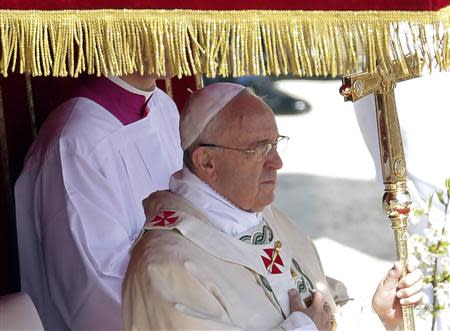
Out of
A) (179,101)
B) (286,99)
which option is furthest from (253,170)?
(286,99)

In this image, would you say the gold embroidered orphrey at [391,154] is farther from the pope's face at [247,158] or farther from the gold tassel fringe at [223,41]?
the pope's face at [247,158]

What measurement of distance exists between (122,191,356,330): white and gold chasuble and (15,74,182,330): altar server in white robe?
1.95ft

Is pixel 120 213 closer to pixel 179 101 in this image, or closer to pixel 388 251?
pixel 179 101

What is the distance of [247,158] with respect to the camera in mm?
3213

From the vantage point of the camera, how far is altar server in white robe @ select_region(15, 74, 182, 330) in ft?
12.6

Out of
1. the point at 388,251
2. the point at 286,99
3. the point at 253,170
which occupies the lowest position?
the point at 388,251

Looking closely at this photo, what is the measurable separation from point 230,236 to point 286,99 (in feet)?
25.9

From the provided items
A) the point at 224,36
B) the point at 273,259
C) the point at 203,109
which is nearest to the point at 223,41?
the point at 224,36

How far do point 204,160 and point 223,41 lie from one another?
0.64m

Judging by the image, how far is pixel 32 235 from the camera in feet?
13.2

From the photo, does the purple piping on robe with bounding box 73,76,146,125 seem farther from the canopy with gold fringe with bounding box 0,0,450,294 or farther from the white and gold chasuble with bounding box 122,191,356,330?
the canopy with gold fringe with bounding box 0,0,450,294

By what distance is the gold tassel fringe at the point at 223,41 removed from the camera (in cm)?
254

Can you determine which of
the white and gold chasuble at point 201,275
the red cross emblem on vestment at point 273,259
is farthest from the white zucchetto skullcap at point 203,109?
the red cross emblem on vestment at point 273,259

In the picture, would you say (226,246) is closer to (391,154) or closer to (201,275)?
(201,275)
